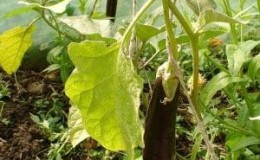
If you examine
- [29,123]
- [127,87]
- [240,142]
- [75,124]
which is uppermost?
[127,87]

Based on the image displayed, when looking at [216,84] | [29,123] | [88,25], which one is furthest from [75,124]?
[29,123]

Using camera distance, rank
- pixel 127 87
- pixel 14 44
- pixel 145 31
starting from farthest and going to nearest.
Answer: pixel 14 44 → pixel 145 31 → pixel 127 87

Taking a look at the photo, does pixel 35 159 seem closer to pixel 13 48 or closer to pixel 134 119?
pixel 13 48

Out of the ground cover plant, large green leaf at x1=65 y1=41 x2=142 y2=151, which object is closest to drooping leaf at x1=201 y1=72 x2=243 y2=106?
the ground cover plant

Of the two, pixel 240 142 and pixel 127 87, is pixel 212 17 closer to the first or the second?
pixel 127 87

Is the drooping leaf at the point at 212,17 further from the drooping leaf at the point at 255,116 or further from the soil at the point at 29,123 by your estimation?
the soil at the point at 29,123

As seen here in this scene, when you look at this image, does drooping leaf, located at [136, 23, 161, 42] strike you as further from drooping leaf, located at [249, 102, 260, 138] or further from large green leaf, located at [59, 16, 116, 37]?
drooping leaf, located at [249, 102, 260, 138]

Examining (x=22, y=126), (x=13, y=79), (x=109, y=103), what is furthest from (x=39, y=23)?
(x=109, y=103)

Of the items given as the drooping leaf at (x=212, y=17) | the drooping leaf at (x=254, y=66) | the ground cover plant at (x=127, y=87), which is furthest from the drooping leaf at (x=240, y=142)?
the drooping leaf at (x=212, y=17)
